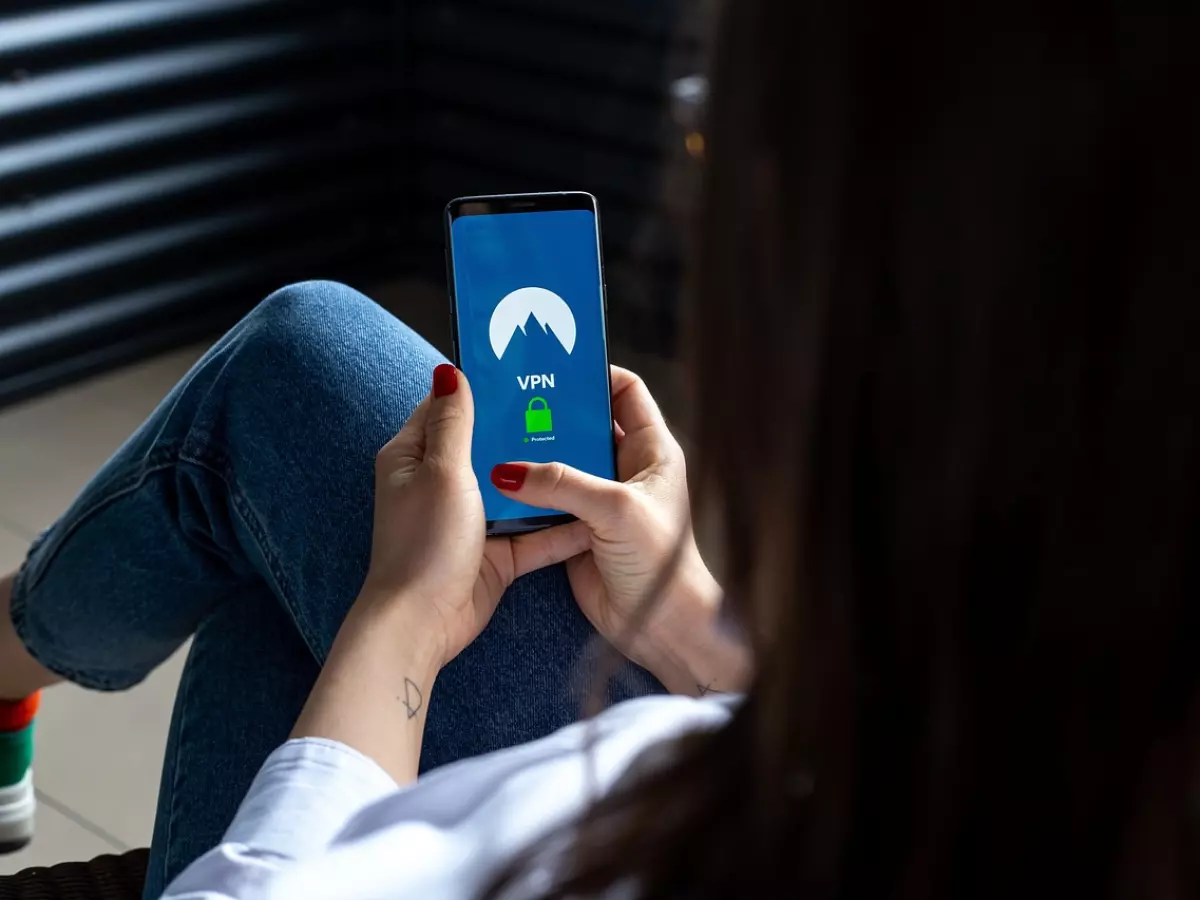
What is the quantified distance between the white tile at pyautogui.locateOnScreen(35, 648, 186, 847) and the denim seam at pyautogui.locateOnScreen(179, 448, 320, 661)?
2.25 feet

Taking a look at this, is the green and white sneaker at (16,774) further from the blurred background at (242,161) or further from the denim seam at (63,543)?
the blurred background at (242,161)

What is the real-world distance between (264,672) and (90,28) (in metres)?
1.63

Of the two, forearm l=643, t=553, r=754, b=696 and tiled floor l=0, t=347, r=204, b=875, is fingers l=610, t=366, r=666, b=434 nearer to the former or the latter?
forearm l=643, t=553, r=754, b=696

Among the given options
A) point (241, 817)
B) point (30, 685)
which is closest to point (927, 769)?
point (241, 817)

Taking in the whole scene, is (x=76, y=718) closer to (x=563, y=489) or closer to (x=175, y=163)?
(x=563, y=489)

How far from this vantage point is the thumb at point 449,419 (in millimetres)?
939

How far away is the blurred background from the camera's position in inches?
88.8

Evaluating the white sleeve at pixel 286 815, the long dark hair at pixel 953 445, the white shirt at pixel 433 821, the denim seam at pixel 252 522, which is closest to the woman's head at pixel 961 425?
the long dark hair at pixel 953 445

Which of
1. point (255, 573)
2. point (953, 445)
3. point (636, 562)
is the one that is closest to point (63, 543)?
point (255, 573)

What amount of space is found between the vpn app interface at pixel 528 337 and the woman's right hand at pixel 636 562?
0.13 ft

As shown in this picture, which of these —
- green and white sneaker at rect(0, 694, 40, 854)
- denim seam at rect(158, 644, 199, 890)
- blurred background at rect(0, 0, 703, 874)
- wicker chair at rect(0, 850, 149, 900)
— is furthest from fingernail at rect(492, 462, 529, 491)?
blurred background at rect(0, 0, 703, 874)

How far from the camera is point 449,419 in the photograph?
0.95 meters

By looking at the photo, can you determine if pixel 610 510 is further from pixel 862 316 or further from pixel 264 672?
pixel 862 316

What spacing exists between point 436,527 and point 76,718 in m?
1.02
